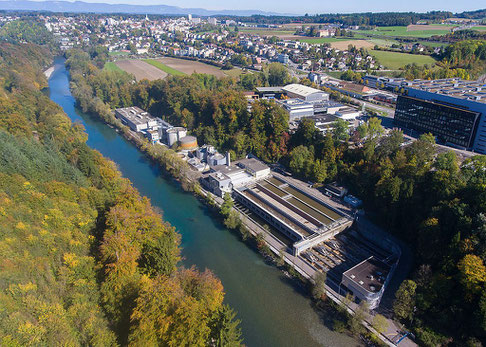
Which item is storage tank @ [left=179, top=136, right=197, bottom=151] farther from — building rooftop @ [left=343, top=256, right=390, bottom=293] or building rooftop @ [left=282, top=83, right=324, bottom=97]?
building rooftop @ [left=343, top=256, right=390, bottom=293]

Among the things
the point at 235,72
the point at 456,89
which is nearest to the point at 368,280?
the point at 456,89

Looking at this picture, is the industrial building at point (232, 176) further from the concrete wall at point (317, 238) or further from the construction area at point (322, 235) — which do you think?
the concrete wall at point (317, 238)

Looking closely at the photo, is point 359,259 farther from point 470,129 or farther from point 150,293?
point 470,129

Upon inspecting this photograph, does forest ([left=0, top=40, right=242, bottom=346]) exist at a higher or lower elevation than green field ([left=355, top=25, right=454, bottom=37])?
lower

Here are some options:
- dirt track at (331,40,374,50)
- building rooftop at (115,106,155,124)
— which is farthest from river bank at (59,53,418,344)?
dirt track at (331,40,374,50)

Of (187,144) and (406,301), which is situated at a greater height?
(187,144)

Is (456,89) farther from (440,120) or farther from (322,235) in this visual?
(322,235)

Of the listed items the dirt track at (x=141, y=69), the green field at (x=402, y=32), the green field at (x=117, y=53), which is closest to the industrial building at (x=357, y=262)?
the dirt track at (x=141, y=69)
